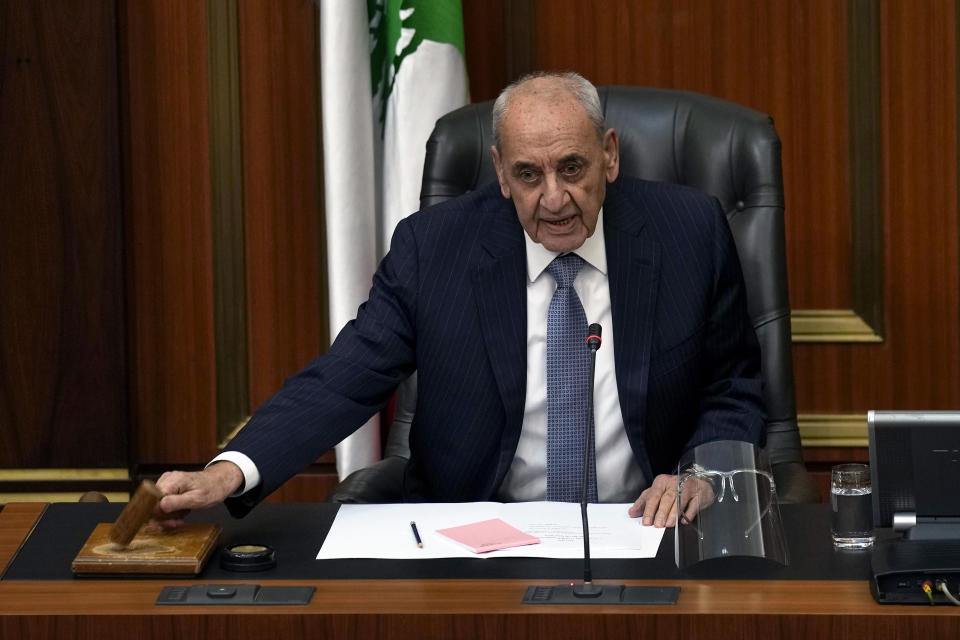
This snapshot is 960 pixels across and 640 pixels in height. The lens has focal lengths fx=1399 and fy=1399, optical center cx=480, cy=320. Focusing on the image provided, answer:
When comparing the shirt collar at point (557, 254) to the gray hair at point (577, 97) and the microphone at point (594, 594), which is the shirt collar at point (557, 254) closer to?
the gray hair at point (577, 97)

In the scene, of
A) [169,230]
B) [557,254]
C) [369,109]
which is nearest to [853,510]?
[557,254]

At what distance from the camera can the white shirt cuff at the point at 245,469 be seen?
6.66ft

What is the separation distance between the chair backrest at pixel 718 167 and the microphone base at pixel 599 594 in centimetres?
89

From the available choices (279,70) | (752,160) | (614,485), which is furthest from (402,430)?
(279,70)

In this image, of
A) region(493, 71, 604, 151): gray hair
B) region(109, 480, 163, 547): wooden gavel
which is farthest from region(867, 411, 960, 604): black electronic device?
region(109, 480, 163, 547): wooden gavel

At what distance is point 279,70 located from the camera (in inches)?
127

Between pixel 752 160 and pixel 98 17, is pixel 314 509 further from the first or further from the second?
pixel 98 17

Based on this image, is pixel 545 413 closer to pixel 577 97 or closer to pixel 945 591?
pixel 577 97

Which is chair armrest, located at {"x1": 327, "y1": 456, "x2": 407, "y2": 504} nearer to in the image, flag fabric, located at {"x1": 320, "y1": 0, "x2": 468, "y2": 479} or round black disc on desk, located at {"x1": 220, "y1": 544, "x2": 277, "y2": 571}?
round black disc on desk, located at {"x1": 220, "y1": 544, "x2": 277, "y2": 571}

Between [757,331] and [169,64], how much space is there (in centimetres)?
153

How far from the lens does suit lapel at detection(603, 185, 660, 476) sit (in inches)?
93.4

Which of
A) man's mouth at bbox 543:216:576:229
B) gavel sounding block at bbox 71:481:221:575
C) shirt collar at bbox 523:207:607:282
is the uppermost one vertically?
man's mouth at bbox 543:216:576:229

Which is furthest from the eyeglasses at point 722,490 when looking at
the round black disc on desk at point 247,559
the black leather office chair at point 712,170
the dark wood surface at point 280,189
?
the dark wood surface at point 280,189

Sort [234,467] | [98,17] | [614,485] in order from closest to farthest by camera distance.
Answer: [234,467], [614,485], [98,17]
